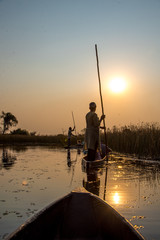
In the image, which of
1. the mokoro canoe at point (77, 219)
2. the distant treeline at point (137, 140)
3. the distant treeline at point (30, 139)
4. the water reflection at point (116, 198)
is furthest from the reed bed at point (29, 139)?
the mokoro canoe at point (77, 219)

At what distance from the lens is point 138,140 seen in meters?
17.3

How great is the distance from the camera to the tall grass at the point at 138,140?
51.7ft

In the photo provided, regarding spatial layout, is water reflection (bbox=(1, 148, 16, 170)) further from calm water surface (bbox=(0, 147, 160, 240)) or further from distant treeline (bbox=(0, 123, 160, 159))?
distant treeline (bbox=(0, 123, 160, 159))

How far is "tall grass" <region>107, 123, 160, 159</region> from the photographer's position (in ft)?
51.7

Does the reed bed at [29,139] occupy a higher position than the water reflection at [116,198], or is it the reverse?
the reed bed at [29,139]

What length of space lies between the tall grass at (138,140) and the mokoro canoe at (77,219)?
12.3 meters

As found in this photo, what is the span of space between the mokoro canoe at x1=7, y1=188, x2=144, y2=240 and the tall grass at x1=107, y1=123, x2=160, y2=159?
40.4 ft

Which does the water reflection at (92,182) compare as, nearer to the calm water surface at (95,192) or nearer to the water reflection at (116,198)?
the calm water surface at (95,192)

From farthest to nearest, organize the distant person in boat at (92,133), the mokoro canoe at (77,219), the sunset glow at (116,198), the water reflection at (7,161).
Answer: the water reflection at (7,161)
the distant person in boat at (92,133)
the sunset glow at (116,198)
the mokoro canoe at (77,219)

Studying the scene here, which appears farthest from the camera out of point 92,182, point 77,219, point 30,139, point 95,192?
point 30,139

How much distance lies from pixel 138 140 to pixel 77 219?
1418 cm

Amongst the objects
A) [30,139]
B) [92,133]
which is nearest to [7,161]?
[92,133]

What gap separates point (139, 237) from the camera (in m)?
3.04

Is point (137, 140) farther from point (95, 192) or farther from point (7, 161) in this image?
point (95, 192)
